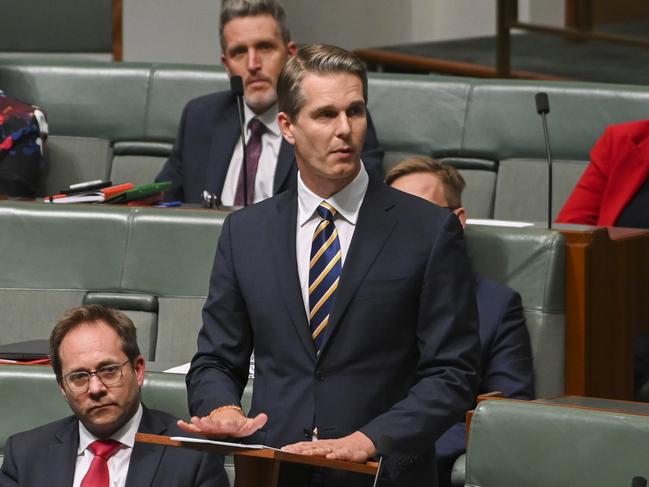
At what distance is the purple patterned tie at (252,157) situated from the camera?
2.59m

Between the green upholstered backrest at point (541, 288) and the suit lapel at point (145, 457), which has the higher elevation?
the green upholstered backrest at point (541, 288)

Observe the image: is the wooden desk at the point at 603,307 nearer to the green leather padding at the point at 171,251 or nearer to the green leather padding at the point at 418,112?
the green leather padding at the point at 171,251

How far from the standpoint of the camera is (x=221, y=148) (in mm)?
2656

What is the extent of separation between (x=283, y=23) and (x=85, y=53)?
2.97 feet

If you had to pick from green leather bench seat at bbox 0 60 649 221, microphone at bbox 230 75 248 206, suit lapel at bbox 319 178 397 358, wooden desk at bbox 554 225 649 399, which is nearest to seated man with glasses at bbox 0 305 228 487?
suit lapel at bbox 319 178 397 358

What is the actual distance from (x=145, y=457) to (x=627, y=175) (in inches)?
45.9

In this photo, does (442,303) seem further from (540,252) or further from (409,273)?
(540,252)

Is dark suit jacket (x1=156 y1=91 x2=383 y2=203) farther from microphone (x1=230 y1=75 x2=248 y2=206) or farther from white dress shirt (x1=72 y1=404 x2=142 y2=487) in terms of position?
white dress shirt (x1=72 y1=404 x2=142 y2=487)

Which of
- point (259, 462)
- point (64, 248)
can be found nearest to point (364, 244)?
point (259, 462)

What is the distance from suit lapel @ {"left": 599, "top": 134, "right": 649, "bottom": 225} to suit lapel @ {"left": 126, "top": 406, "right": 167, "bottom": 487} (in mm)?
1069

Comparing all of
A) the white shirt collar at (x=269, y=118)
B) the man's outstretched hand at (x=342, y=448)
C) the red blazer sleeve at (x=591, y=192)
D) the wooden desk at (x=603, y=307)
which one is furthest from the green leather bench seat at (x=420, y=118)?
the man's outstretched hand at (x=342, y=448)

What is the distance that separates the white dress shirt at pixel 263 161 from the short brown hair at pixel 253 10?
0.50 feet

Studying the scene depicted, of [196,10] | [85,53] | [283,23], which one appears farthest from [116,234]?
[196,10]

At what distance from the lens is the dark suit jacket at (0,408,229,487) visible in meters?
1.64
